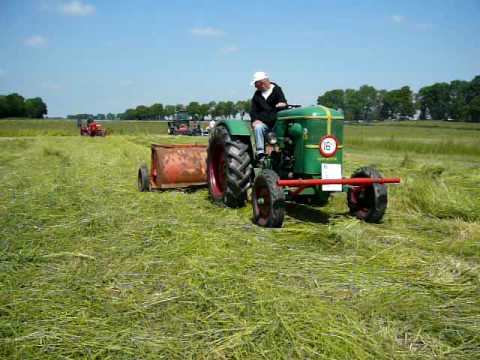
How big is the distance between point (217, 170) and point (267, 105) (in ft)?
5.33

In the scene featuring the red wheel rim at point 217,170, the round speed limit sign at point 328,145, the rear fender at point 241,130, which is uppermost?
the rear fender at point 241,130

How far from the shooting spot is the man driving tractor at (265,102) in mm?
5828

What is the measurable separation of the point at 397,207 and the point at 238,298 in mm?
4081

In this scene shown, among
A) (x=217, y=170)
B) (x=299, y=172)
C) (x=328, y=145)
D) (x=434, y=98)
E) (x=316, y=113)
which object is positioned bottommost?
(x=217, y=170)

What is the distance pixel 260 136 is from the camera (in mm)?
5699

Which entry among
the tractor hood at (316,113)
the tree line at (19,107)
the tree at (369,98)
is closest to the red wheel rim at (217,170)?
the tractor hood at (316,113)

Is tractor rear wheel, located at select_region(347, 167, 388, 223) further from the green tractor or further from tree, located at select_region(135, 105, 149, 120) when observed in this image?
tree, located at select_region(135, 105, 149, 120)

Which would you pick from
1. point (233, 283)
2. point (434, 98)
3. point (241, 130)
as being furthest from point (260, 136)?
point (434, 98)

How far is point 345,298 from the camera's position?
2951 mm

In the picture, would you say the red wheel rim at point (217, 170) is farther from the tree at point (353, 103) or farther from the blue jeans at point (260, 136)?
the tree at point (353, 103)

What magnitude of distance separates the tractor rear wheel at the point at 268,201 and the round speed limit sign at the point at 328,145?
668 millimetres

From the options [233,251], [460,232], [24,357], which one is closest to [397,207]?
[460,232]

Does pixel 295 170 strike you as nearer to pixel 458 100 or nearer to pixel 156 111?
pixel 458 100

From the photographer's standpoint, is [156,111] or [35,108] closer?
[35,108]
